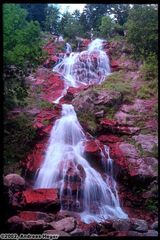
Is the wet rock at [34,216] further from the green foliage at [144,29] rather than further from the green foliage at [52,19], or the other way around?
the green foliage at [52,19]

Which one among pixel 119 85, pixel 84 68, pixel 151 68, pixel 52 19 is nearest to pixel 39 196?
pixel 119 85

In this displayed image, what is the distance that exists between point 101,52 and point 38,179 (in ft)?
48.4

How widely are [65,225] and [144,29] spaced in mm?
13464

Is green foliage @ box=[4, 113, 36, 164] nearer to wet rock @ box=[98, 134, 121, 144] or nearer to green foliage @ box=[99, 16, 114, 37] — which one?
wet rock @ box=[98, 134, 121, 144]

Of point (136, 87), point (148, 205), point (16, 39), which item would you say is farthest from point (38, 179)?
point (136, 87)

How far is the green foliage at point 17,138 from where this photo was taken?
13.3m

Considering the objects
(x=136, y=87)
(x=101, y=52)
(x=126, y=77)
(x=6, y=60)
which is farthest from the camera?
(x=101, y=52)

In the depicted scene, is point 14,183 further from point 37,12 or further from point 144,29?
point 37,12

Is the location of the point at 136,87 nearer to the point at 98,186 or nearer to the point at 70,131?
the point at 70,131

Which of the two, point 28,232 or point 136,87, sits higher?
point 136,87

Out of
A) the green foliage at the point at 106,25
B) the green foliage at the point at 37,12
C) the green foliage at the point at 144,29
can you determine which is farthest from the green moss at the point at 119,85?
the green foliage at the point at 37,12

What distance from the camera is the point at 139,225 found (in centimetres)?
1109

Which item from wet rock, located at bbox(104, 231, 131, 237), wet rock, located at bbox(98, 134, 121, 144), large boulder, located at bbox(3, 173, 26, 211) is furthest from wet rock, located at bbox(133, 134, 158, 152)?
large boulder, located at bbox(3, 173, 26, 211)

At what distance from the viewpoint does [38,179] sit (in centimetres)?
1304
